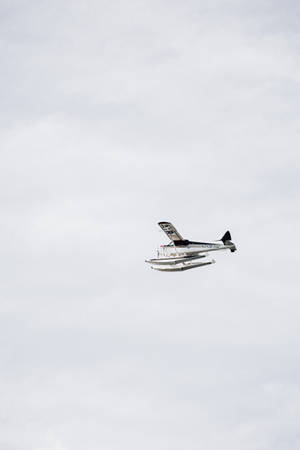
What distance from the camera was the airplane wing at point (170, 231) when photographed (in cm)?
15088

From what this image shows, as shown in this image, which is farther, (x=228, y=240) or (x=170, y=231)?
(x=228, y=240)

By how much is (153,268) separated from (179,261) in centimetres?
614

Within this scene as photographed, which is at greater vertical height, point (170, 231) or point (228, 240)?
point (170, 231)

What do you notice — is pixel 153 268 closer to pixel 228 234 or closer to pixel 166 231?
pixel 166 231

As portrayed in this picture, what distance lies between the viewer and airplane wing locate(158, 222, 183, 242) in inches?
5940

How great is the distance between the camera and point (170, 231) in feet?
497

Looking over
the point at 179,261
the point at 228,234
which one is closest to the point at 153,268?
the point at 179,261

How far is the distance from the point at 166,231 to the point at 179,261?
23.9ft

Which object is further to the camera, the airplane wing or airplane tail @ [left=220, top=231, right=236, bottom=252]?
airplane tail @ [left=220, top=231, right=236, bottom=252]

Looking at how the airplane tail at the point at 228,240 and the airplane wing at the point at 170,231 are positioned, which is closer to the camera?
the airplane wing at the point at 170,231

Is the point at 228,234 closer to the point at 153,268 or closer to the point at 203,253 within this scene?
the point at 203,253

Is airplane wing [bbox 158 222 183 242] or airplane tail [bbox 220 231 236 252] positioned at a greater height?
airplane wing [bbox 158 222 183 242]

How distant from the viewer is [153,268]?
153 meters

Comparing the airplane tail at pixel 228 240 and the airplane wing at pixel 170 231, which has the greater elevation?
the airplane wing at pixel 170 231
